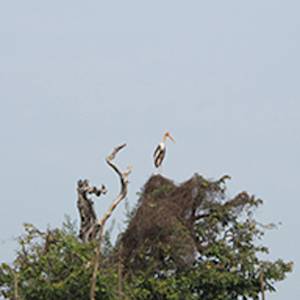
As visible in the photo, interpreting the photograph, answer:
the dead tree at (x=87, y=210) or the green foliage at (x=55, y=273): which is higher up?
the dead tree at (x=87, y=210)

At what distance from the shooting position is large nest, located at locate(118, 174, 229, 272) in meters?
12.8

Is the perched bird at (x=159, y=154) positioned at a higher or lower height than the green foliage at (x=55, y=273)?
higher

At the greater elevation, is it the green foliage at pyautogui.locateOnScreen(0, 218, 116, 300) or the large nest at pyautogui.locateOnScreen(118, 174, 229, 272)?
the large nest at pyautogui.locateOnScreen(118, 174, 229, 272)

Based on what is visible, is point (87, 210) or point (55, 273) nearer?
point (55, 273)

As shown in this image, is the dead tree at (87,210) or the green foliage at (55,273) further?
the dead tree at (87,210)

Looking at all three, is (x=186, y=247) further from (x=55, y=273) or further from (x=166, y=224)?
(x=55, y=273)

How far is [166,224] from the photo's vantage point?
42.3 feet

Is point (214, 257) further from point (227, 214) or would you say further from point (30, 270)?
point (30, 270)

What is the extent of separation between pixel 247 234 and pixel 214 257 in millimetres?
538

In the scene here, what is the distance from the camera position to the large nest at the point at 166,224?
42.1 feet

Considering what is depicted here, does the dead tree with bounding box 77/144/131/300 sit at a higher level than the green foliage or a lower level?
higher

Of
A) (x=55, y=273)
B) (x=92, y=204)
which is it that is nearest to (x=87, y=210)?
(x=92, y=204)

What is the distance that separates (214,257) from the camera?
13.0m

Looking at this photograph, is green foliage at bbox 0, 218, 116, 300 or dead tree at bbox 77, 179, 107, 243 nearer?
green foliage at bbox 0, 218, 116, 300
